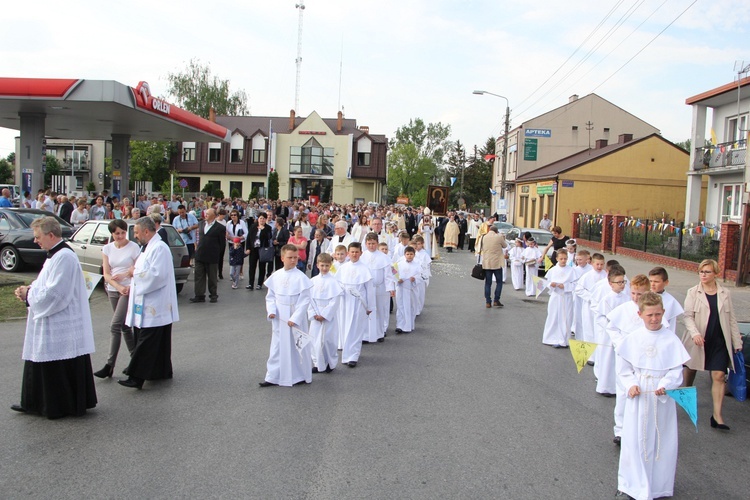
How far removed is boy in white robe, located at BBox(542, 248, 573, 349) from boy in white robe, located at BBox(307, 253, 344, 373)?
12.4 feet

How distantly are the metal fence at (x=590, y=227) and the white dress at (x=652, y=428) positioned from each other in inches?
1084

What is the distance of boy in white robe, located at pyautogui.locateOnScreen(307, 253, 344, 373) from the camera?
7.89 meters

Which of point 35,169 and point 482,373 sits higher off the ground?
point 35,169

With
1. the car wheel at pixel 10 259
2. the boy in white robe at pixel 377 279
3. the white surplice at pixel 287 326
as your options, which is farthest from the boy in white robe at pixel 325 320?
the car wheel at pixel 10 259

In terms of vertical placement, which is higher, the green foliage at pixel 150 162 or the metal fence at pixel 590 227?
the green foliage at pixel 150 162

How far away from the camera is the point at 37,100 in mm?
19062

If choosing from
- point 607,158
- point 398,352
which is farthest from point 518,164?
point 398,352

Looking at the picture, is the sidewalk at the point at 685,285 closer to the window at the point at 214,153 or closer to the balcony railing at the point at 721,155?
the balcony railing at the point at 721,155

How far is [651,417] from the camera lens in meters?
4.60

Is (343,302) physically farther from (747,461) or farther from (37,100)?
(37,100)

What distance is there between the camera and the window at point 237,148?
2452 inches

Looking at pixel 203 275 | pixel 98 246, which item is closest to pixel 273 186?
pixel 98 246

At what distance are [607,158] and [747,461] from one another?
3724 centimetres

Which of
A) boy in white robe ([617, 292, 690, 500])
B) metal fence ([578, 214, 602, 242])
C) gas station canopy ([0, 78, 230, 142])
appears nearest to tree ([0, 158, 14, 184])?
gas station canopy ([0, 78, 230, 142])
